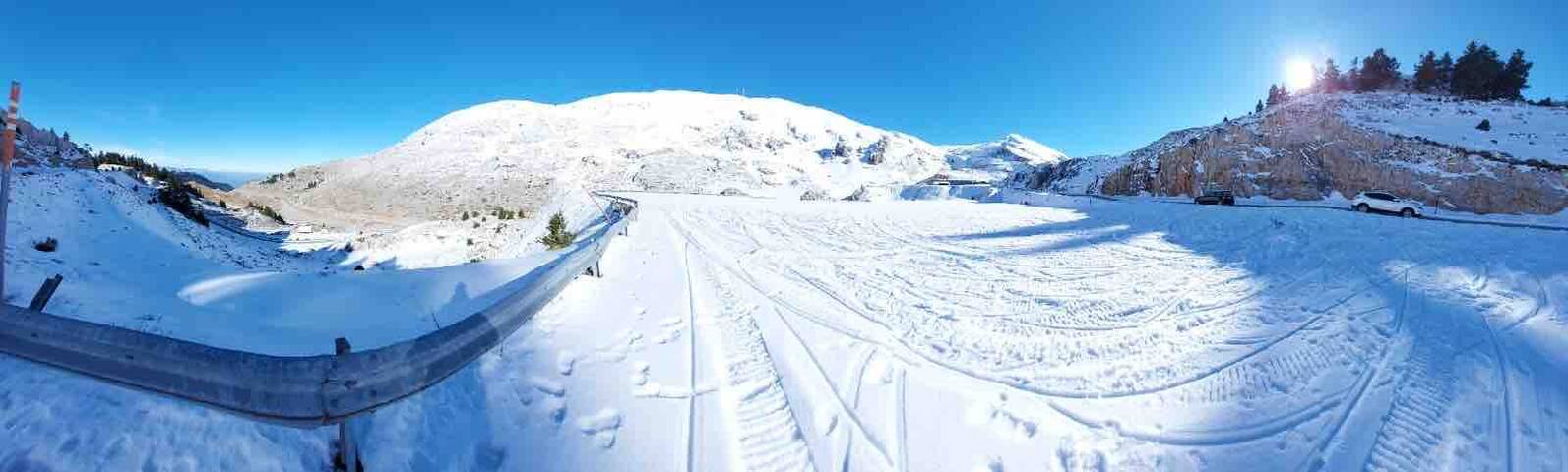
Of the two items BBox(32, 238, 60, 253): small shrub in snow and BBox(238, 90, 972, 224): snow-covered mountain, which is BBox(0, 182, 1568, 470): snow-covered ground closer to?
BBox(32, 238, 60, 253): small shrub in snow

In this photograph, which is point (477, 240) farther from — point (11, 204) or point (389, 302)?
point (389, 302)

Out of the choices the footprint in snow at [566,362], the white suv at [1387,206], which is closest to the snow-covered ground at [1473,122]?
the white suv at [1387,206]

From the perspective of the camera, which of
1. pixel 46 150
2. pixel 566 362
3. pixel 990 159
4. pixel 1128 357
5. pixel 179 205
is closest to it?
pixel 566 362

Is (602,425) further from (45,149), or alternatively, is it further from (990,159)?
(990,159)

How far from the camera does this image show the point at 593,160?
68.2 m

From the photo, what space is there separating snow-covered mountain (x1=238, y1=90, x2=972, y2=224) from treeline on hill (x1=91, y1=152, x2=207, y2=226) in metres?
11.8

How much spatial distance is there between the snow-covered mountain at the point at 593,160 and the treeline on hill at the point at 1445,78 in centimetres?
4022

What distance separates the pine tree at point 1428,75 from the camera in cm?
5756

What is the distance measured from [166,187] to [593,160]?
4707cm

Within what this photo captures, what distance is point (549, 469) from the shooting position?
306 centimetres

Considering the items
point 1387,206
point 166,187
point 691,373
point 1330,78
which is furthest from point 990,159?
point 691,373

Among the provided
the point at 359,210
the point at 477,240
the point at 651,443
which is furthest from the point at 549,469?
the point at 359,210

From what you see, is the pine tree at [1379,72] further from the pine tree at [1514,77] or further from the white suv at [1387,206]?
the white suv at [1387,206]

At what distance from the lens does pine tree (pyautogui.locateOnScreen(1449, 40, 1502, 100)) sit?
53094mm
